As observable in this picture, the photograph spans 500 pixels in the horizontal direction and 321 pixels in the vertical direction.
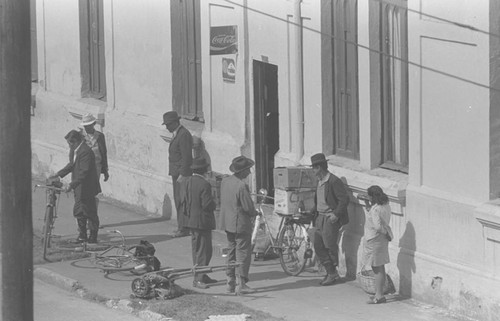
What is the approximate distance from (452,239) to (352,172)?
6.52 feet

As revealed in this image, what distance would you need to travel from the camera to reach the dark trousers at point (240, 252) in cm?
1367

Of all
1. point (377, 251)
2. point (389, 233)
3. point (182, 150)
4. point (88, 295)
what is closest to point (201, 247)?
point (88, 295)

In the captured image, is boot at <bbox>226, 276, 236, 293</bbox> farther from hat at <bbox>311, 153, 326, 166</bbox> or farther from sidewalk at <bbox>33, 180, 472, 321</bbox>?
hat at <bbox>311, 153, 326, 166</bbox>

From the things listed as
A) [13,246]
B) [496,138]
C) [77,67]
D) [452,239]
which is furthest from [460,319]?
[77,67]

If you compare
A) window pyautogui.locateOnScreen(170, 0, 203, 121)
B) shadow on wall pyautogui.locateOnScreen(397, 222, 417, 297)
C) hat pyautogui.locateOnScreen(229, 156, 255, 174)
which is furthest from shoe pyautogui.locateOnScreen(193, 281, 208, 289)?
window pyautogui.locateOnScreen(170, 0, 203, 121)

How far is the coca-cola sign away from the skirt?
4.36 meters

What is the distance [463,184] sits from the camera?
12703 millimetres

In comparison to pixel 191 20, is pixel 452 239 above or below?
below

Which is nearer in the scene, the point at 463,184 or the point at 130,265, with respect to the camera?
the point at 463,184

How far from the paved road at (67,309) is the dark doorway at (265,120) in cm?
343

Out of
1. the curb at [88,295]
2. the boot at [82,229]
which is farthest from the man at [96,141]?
A: the curb at [88,295]

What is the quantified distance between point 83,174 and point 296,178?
3066mm

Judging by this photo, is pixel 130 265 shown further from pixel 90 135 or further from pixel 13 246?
pixel 13 246

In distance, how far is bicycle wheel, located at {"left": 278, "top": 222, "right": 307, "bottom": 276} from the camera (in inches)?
581
